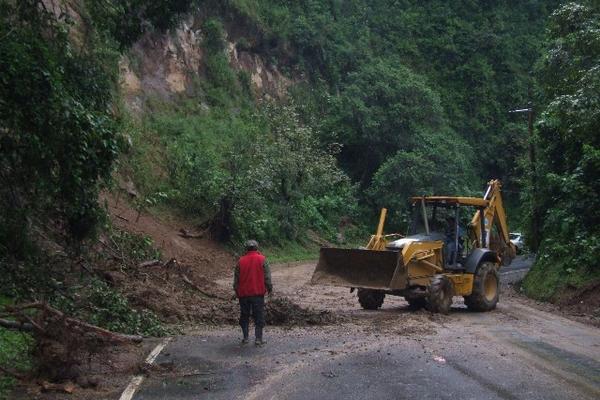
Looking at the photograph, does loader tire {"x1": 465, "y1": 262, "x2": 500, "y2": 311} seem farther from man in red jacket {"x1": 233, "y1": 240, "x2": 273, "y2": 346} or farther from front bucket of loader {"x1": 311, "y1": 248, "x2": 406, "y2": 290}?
man in red jacket {"x1": 233, "y1": 240, "x2": 273, "y2": 346}

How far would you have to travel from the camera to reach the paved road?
8922 mm

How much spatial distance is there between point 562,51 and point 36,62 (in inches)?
554

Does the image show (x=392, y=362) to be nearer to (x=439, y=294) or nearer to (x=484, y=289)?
(x=439, y=294)

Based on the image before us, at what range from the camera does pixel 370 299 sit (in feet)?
58.2

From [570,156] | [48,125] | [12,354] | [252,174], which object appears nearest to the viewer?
[12,354]

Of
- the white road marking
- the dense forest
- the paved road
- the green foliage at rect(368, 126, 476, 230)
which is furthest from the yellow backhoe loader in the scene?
the green foliage at rect(368, 126, 476, 230)

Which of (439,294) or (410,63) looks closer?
(439,294)

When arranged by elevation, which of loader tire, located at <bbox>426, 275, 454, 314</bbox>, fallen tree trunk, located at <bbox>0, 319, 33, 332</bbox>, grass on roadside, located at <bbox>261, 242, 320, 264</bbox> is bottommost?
fallen tree trunk, located at <bbox>0, 319, 33, 332</bbox>

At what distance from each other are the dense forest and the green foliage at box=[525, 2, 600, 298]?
0.21ft

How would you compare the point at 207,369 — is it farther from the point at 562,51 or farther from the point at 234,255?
the point at 234,255

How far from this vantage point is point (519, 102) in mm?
57250

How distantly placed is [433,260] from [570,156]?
10081 mm

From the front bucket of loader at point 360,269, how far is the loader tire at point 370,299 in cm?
97

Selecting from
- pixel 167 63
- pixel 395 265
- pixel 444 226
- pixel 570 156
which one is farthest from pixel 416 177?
pixel 395 265
